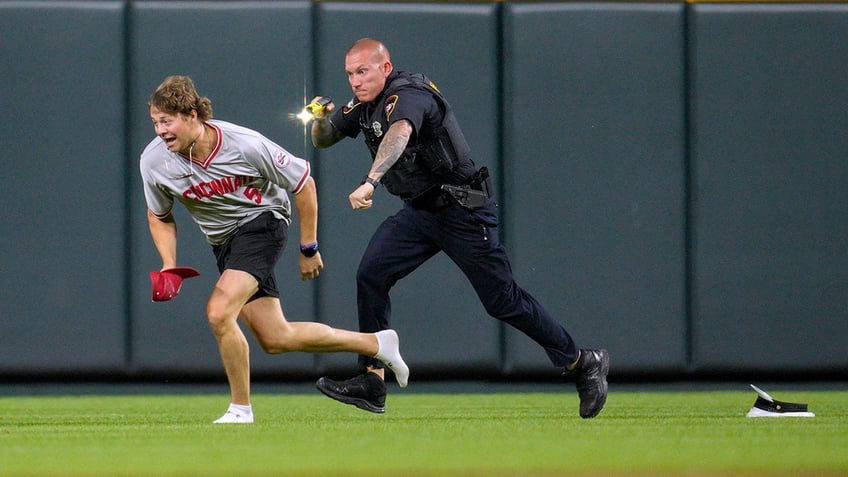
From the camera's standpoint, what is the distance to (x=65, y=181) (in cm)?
823

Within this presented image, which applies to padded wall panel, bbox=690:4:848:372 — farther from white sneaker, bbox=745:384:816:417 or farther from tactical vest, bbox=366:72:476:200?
tactical vest, bbox=366:72:476:200

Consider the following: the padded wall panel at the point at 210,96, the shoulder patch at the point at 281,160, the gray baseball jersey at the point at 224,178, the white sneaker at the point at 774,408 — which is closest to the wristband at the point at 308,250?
the gray baseball jersey at the point at 224,178

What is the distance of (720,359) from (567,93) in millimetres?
1806

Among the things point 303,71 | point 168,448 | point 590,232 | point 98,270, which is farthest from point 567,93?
point 168,448

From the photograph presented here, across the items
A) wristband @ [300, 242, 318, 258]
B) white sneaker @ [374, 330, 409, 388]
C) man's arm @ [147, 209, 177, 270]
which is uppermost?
man's arm @ [147, 209, 177, 270]

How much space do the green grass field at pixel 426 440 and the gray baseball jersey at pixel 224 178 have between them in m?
0.87

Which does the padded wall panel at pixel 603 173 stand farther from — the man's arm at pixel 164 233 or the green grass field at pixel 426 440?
the man's arm at pixel 164 233

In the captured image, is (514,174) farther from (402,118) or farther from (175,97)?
(175,97)

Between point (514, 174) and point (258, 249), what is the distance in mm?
2919

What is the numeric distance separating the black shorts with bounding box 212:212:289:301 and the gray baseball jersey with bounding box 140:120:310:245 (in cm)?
5

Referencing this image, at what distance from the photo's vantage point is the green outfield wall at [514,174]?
Answer: 8.22m

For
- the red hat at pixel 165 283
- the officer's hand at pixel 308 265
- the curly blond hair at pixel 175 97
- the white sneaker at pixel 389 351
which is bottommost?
the white sneaker at pixel 389 351

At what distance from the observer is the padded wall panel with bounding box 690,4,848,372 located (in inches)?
334

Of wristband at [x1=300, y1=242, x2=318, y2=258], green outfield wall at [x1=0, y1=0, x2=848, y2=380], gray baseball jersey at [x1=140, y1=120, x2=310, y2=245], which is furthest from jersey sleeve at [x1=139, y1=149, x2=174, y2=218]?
green outfield wall at [x1=0, y1=0, x2=848, y2=380]
